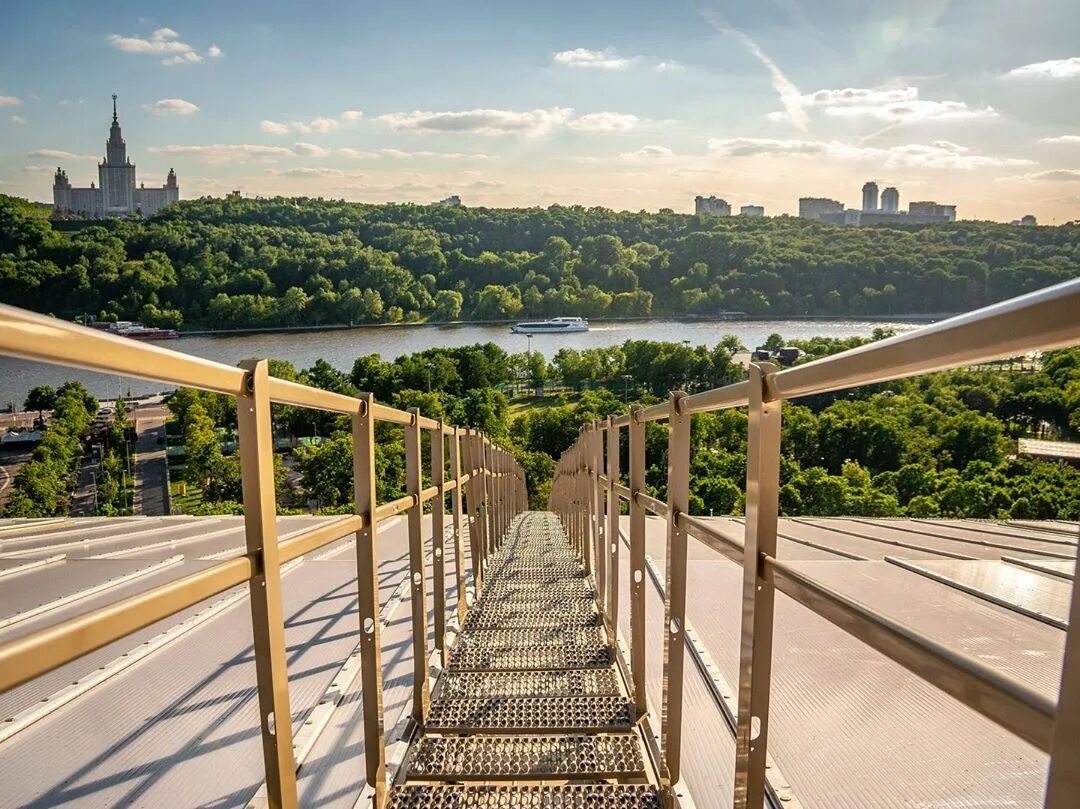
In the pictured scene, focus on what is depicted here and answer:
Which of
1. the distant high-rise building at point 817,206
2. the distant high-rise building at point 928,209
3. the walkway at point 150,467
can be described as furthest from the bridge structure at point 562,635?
the distant high-rise building at point 817,206

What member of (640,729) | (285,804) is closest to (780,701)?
(640,729)

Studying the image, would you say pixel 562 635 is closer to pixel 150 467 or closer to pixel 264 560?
pixel 264 560

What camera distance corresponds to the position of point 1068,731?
1.79 ft

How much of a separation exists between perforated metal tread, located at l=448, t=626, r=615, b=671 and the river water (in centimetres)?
4904

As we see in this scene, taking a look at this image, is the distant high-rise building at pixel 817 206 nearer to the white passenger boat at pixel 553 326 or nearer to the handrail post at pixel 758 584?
the white passenger boat at pixel 553 326

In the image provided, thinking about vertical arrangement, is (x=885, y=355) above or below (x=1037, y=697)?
above

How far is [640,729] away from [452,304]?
76588mm

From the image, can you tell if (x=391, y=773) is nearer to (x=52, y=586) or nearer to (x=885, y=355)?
(x=885, y=355)

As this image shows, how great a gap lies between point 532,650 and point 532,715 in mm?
864

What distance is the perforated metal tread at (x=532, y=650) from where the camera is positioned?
3131mm

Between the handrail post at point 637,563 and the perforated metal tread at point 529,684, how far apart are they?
0.81ft

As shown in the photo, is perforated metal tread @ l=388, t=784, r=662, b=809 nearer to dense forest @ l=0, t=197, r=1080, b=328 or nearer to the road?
dense forest @ l=0, t=197, r=1080, b=328

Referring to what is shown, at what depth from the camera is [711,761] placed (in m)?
1.95

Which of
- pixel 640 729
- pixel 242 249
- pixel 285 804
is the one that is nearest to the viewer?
pixel 285 804
